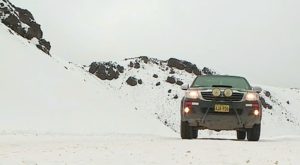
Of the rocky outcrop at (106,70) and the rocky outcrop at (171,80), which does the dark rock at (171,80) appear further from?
the rocky outcrop at (106,70)

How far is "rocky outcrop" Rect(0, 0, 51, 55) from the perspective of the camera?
46.7m

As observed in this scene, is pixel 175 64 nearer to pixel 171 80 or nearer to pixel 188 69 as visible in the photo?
pixel 188 69

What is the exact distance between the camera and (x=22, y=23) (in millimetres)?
48531

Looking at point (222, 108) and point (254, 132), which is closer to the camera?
point (222, 108)

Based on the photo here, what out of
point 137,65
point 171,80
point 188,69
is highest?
point 188,69

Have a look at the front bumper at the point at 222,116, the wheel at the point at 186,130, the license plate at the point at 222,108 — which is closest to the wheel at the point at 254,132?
the front bumper at the point at 222,116

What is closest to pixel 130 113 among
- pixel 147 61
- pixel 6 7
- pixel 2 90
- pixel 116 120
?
pixel 116 120

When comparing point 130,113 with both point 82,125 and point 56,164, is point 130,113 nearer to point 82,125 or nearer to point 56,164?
point 82,125

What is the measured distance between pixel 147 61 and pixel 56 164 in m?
89.3

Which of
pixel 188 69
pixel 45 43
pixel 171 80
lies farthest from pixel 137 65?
pixel 45 43

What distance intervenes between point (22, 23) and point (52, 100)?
14.9m

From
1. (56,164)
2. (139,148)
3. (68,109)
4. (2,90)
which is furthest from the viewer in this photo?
(68,109)

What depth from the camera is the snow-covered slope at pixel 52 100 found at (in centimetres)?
3141

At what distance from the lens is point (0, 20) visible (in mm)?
46031
